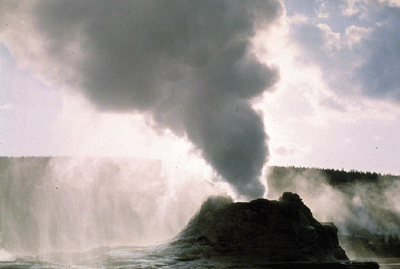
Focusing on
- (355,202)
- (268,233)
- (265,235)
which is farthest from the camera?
(355,202)

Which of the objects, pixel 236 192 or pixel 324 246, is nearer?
pixel 324 246

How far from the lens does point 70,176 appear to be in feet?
204

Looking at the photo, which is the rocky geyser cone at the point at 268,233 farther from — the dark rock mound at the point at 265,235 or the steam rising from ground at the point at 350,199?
the steam rising from ground at the point at 350,199

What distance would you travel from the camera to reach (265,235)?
68.1 ft

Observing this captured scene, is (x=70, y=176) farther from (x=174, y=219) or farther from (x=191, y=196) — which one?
(x=191, y=196)

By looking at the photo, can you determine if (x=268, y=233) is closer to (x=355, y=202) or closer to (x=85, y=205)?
(x=85, y=205)

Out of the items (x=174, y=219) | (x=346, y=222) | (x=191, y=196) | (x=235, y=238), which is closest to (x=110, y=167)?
(x=174, y=219)

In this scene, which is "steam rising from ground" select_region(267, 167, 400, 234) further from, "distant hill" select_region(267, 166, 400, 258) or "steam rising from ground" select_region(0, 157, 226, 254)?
"steam rising from ground" select_region(0, 157, 226, 254)

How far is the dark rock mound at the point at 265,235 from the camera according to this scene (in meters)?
19.8

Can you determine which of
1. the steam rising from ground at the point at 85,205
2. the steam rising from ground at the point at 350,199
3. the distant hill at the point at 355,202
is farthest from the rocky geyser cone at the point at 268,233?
the steam rising from ground at the point at 350,199

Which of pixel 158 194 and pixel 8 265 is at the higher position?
pixel 158 194

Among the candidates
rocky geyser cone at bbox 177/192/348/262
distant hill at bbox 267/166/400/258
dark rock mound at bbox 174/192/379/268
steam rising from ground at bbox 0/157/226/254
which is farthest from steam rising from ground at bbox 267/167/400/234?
dark rock mound at bbox 174/192/379/268

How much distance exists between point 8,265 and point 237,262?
34.8 feet

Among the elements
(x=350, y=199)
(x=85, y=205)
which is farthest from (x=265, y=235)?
(x=350, y=199)
